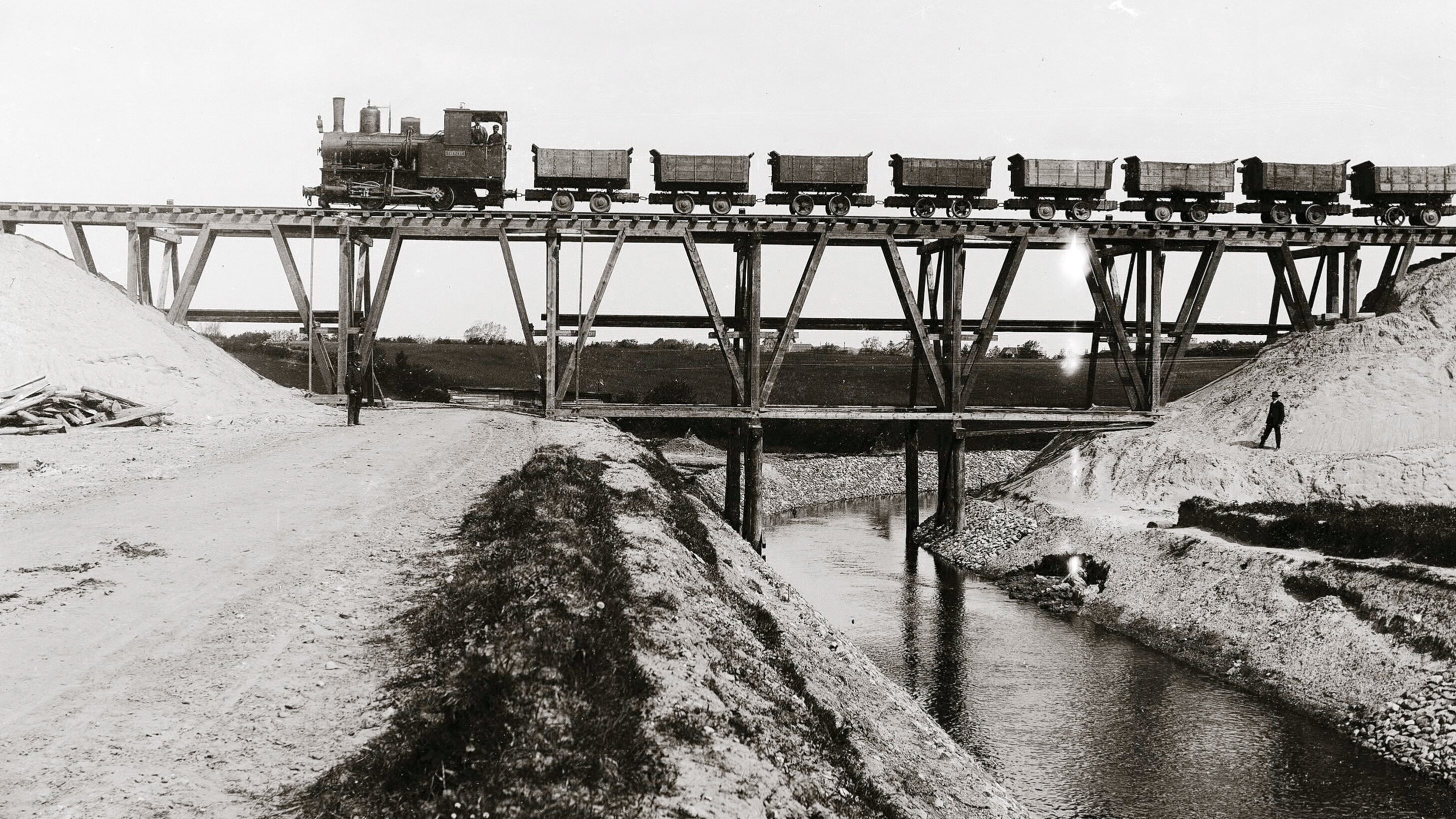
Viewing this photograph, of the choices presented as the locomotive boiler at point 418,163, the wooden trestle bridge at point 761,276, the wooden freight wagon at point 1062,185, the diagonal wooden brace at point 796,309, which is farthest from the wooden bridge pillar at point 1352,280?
→ the locomotive boiler at point 418,163

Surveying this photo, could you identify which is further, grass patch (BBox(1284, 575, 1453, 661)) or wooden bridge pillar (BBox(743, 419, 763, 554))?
wooden bridge pillar (BBox(743, 419, 763, 554))

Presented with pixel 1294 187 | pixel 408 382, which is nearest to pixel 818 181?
pixel 1294 187

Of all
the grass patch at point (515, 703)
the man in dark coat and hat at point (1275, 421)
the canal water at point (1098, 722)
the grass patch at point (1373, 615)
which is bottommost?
the canal water at point (1098, 722)

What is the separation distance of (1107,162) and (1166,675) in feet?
53.5

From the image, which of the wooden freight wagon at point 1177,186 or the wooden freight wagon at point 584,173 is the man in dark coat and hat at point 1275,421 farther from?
the wooden freight wagon at point 584,173

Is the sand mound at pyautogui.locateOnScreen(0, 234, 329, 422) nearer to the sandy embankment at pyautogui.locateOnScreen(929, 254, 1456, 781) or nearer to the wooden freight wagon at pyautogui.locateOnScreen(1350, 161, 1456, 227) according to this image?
the sandy embankment at pyautogui.locateOnScreen(929, 254, 1456, 781)

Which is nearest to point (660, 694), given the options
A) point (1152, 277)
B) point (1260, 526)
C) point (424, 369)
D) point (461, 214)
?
point (1260, 526)

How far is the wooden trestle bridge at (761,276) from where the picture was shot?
26.6 m

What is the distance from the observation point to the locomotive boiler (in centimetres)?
2870

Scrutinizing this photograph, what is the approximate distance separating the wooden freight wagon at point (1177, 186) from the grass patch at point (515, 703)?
23.8 meters

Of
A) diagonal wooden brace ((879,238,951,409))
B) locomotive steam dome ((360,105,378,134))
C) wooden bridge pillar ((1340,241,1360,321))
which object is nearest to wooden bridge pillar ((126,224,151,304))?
locomotive steam dome ((360,105,378,134))

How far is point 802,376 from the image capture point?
75500 millimetres

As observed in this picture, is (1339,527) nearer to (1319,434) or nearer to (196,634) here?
(1319,434)

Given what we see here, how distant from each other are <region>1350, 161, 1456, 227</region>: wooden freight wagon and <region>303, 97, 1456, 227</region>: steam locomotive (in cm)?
3
